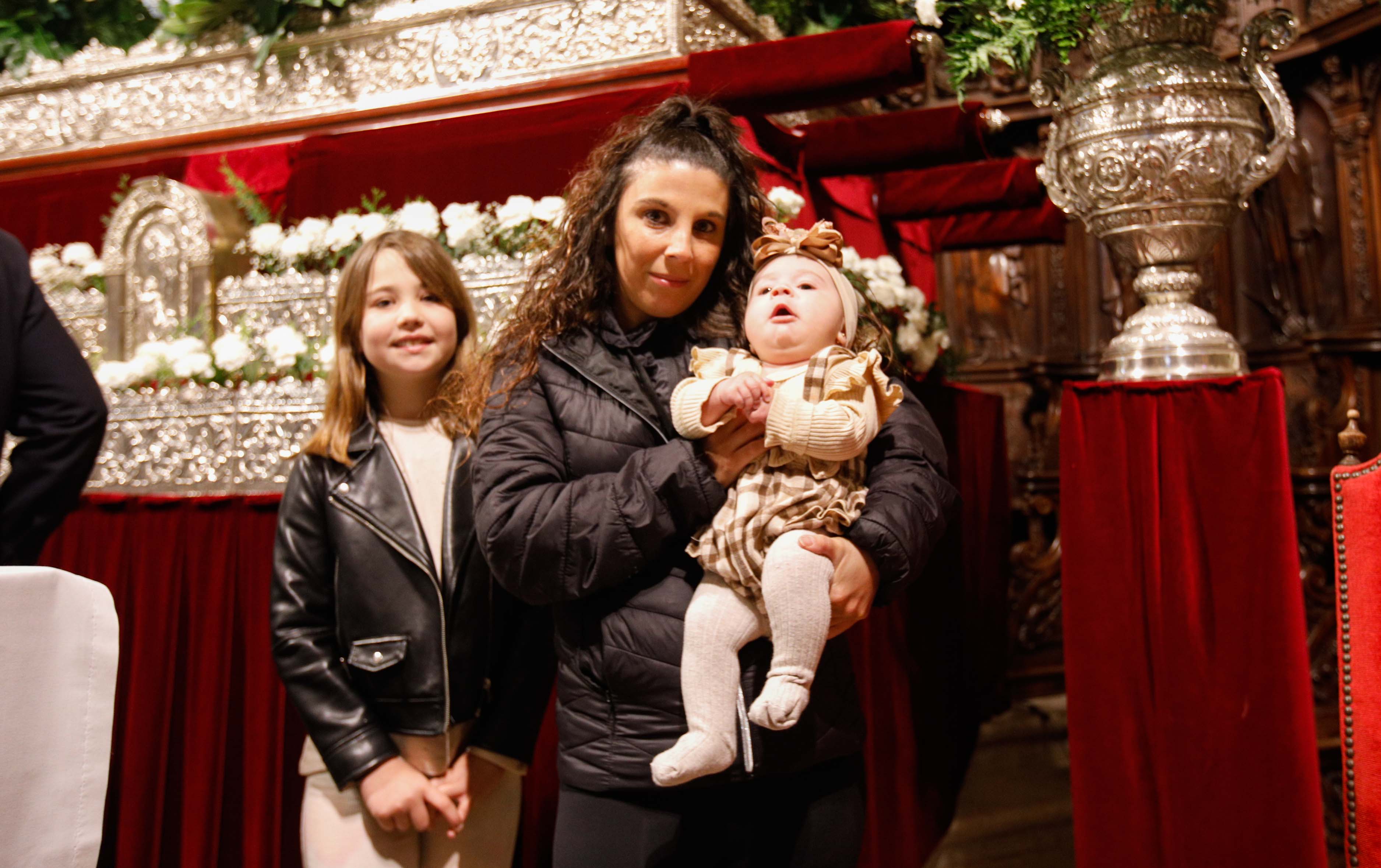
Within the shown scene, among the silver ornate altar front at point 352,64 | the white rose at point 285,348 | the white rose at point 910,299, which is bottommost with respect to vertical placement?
the white rose at point 285,348

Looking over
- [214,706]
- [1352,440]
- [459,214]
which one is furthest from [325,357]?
[1352,440]

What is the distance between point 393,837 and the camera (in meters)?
1.79

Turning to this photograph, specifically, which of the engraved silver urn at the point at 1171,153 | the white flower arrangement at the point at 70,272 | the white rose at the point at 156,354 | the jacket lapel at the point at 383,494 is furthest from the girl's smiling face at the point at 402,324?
the white flower arrangement at the point at 70,272

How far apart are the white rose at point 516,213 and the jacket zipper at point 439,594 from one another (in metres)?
1.07

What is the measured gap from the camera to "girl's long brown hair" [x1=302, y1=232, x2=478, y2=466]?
194cm

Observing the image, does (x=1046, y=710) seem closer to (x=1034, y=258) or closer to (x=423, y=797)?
(x=1034, y=258)

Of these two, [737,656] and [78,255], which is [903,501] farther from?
[78,255]

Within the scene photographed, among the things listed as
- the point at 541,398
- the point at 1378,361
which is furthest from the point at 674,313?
the point at 1378,361

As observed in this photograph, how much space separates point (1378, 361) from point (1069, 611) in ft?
9.28

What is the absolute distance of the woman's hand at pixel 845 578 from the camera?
4.27 feet

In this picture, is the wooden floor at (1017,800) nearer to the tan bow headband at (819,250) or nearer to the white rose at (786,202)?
the white rose at (786,202)

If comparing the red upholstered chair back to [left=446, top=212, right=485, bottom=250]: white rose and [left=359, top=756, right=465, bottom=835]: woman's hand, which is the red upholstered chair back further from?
[left=446, top=212, right=485, bottom=250]: white rose

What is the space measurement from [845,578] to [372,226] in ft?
6.49

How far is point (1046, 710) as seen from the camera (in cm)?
412
